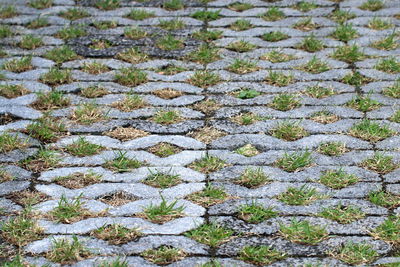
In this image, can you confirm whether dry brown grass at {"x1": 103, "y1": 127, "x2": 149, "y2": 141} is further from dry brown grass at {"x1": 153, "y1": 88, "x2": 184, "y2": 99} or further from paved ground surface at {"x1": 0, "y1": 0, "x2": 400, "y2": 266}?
dry brown grass at {"x1": 153, "y1": 88, "x2": 184, "y2": 99}

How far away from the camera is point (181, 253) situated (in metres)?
3.35

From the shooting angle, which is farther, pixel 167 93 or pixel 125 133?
pixel 167 93

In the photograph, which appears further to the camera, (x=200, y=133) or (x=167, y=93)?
(x=167, y=93)

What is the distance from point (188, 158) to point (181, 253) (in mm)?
879

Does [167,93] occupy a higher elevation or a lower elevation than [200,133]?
higher

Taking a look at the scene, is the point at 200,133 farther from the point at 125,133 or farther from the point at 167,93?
the point at 167,93

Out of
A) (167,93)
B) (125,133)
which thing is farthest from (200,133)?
(167,93)

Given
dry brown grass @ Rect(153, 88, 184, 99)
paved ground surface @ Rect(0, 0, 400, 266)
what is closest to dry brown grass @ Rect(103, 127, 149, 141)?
paved ground surface @ Rect(0, 0, 400, 266)

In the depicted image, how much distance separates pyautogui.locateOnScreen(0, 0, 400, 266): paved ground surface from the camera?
3.46 m

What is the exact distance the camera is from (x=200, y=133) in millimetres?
4414

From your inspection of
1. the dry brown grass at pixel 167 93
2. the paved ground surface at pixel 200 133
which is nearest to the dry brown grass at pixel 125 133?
the paved ground surface at pixel 200 133

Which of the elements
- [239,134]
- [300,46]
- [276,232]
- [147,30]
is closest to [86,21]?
[147,30]

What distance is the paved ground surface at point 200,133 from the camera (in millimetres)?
3457

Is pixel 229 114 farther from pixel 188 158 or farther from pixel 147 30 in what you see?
pixel 147 30
